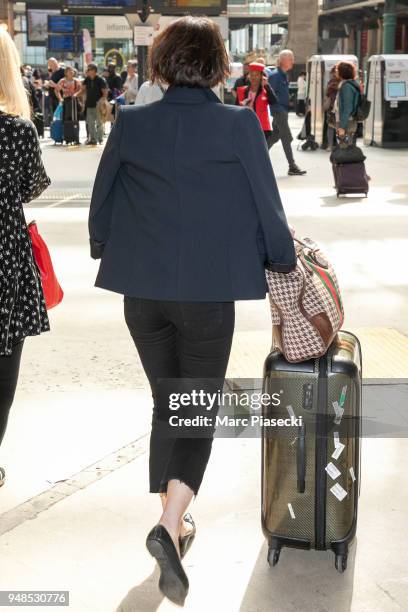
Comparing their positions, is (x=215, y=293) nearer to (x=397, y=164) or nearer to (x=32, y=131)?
(x=32, y=131)

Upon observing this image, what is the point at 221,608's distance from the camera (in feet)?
10.5

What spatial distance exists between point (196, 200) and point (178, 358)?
565 millimetres

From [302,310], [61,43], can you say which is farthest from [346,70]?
[61,43]

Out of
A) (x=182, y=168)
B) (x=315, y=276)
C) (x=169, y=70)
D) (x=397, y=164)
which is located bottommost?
(x=397, y=164)

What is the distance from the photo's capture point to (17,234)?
3.89m

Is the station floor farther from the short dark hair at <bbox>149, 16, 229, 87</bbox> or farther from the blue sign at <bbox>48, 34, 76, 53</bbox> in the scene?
the blue sign at <bbox>48, 34, 76, 53</bbox>

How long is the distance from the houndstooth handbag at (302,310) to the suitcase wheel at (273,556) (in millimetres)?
643

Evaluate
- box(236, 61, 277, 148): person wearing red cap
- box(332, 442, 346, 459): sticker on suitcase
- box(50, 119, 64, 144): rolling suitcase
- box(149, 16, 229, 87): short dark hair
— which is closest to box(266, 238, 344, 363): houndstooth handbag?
box(332, 442, 346, 459): sticker on suitcase

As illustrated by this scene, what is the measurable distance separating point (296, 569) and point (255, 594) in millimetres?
222

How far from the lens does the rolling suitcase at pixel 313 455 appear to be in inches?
134

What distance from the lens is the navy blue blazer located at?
3.08m

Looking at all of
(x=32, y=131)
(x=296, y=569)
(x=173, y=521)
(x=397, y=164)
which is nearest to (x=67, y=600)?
(x=173, y=521)

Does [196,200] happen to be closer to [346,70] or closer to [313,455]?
[313,455]

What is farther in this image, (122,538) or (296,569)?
(122,538)
